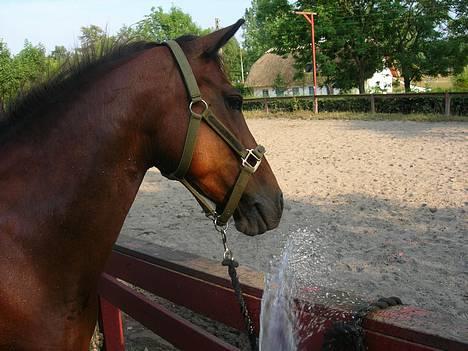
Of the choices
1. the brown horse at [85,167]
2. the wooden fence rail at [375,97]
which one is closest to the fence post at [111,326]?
the brown horse at [85,167]

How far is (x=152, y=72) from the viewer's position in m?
1.70

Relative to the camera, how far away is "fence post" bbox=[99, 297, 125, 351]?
306 centimetres

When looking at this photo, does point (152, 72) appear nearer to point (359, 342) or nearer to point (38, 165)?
point (38, 165)

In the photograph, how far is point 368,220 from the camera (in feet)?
20.3

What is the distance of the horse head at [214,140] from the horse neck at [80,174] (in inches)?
4.0

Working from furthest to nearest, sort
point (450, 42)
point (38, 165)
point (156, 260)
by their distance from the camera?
point (450, 42) < point (156, 260) < point (38, 165)

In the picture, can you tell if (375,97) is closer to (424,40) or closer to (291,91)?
(424,40)

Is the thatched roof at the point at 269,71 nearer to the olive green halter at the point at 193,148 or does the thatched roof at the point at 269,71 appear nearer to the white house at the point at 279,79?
the white house at the point at 279,79

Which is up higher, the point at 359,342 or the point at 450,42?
the point at 450,42

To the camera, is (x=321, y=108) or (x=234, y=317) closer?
(x=234, y=317)

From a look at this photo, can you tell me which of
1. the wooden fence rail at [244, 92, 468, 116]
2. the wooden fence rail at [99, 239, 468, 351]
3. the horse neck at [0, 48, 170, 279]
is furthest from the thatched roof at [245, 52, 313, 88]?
the horse neck at [0, 48, 170, 279]

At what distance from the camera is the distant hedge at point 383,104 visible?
64.8ft

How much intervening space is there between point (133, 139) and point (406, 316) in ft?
3.41

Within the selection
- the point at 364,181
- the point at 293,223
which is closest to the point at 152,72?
the point at 293,223
